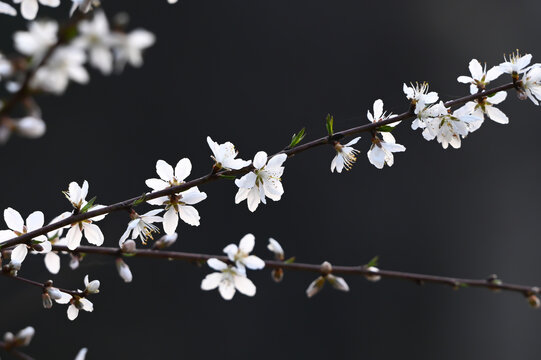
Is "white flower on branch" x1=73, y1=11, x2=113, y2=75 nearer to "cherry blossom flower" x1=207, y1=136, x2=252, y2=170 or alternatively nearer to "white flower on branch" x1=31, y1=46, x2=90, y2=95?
"white flower on branch" x1=31, y1=46, x2=90, y2=95

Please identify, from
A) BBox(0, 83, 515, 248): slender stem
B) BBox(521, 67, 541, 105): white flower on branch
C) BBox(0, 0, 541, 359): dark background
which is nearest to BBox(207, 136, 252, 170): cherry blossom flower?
BBox(0, 83, 515, 248): slender stem

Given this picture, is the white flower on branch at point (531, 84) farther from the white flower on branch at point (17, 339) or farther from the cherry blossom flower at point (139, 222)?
the white flower on branch at point (17, 339)

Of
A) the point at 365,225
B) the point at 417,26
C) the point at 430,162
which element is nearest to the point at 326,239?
the point at 365,225

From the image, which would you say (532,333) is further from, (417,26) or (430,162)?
(417,26)

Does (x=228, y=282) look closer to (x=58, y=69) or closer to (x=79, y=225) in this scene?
(x=79, y=225)

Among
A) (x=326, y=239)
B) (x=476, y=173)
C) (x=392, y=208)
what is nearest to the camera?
(x=326, y=239)

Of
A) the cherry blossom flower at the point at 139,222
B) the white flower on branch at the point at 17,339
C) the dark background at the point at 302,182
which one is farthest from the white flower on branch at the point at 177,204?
the dark background at the point at 302,182
